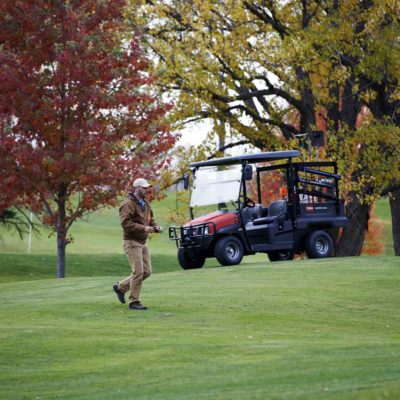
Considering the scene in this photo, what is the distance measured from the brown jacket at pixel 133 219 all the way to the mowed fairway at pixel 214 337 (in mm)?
1164

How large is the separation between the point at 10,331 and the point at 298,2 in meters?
17.3

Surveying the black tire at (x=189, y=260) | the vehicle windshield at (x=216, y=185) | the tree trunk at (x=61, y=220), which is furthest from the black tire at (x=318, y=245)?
the tree trunk at (x=61, y=220)

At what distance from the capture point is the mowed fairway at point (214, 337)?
955cm

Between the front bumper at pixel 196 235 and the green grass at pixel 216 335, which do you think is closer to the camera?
the green grass at pixel 216 335

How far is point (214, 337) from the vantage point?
1305cm

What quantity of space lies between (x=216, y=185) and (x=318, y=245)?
3.16 metres

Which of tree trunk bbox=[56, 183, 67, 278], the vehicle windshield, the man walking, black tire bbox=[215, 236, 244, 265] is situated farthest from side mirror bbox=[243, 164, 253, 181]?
the man walking

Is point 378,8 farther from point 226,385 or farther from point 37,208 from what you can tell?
point 226,385

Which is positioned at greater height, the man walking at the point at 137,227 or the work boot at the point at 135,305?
the man walking at the point at 137,227

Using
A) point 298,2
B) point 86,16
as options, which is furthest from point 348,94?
point 86,16

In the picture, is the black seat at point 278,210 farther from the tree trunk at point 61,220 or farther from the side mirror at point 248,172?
the tree trunk at point 61,220

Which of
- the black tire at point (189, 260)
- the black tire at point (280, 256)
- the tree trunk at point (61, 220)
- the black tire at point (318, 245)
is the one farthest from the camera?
the black tire at point (280, 256)

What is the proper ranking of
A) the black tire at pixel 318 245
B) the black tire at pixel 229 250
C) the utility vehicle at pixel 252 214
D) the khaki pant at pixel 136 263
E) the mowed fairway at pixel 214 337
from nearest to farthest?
the mowed fairway at pixel 214 337 → the khaki pant at pixel 136 263 → the black tire at pixel 229 250 → the utility vehicle at pixel 252 214 → the black tire at pixel 318 245

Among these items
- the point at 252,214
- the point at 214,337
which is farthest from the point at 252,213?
the point at 214,337
